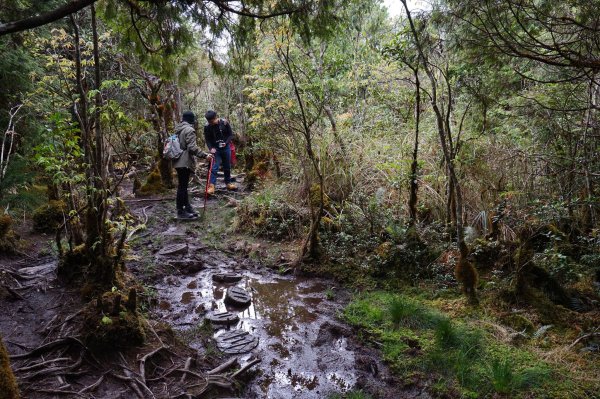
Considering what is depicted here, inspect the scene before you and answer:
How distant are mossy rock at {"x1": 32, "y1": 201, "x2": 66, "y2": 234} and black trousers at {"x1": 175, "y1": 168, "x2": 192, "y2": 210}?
216 centimetres

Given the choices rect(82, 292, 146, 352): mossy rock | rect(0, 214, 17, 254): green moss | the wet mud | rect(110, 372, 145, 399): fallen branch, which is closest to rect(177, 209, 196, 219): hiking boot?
the wet mud

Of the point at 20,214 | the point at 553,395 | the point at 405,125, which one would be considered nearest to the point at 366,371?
the point at 553,395

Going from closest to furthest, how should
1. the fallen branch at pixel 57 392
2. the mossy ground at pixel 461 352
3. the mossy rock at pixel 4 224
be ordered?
the fallen branch at pixel 57 392
the mossy ground at pixel 461 352
the mossy rock at pixel 4 224

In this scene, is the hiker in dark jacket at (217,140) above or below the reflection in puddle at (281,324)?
above

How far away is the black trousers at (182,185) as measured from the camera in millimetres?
7922

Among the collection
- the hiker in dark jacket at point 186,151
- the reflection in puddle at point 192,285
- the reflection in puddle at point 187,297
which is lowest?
the reflection in puddle at point 187,297

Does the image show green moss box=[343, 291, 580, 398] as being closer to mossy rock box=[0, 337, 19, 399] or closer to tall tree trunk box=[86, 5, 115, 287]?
tall tree trunk box=[86, 5, 115, 287]

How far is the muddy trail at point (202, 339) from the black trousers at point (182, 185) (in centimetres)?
190

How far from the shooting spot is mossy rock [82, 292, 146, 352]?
3416mm

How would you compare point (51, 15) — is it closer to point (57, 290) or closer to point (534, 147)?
point (57, 290)

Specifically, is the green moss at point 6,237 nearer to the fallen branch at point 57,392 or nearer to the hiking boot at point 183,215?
the hiking boot at point 183,215

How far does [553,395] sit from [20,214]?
28.2 ft

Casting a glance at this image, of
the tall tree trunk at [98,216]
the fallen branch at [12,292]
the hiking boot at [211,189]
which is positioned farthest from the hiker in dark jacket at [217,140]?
the fallen branch at [12,292]

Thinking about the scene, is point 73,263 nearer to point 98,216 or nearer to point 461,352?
point 98,216
